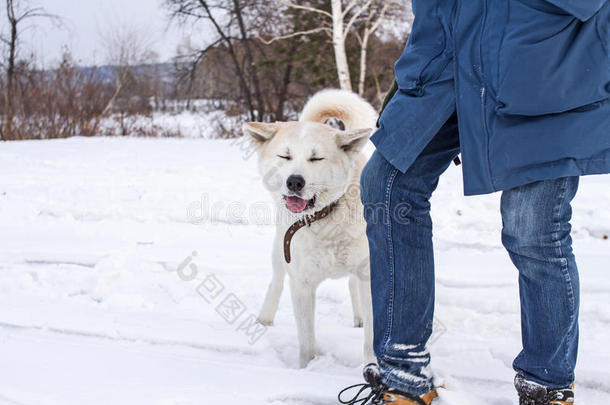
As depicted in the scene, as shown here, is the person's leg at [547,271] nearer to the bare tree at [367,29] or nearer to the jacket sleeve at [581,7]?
the jacket sleeve at [581,7]

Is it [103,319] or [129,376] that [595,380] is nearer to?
[129,376]

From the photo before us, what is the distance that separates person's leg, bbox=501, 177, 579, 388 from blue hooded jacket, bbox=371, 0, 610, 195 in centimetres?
7

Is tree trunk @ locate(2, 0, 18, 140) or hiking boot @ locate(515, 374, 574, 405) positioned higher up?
tree trunk @ locate(2, 0, 18, 140)

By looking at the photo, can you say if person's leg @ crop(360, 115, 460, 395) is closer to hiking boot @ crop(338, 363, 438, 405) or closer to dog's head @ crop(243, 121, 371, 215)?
hiking boot @ crop(338, 363, 438, 405)

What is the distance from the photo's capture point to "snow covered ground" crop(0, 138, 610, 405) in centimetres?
152

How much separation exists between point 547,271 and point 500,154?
0.32m

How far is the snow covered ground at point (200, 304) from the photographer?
60.0 inches

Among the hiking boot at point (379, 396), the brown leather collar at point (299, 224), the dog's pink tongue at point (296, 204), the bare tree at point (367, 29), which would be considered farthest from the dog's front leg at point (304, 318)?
the bare tree at point (367, 29)

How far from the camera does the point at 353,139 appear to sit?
1.88 m

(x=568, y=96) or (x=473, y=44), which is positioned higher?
(x=473, y=44)

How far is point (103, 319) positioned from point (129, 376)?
0.61 metres

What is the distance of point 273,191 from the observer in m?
1.98

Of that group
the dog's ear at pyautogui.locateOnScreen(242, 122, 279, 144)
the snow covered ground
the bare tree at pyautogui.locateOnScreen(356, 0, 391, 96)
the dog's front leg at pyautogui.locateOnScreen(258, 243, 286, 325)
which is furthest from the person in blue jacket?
the bare tree at pyautogui.locateOnScreen(356, 0, 391, 96)

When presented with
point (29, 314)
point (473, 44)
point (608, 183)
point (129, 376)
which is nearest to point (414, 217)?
point (473, 44)
